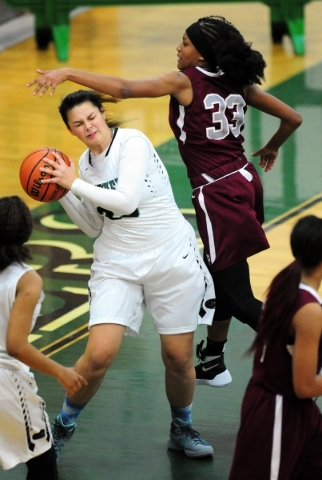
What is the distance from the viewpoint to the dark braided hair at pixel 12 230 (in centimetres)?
383

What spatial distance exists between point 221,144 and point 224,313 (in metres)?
0.83

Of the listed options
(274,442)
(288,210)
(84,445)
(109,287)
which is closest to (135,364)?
(84,445)

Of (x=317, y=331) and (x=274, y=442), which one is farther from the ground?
(x=317, y=331)

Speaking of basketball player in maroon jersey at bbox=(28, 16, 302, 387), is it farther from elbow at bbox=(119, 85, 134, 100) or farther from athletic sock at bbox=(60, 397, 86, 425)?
athletic sock at bbox=(60, 397, 86, 425)

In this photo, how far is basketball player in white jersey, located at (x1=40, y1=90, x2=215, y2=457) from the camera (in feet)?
14.6

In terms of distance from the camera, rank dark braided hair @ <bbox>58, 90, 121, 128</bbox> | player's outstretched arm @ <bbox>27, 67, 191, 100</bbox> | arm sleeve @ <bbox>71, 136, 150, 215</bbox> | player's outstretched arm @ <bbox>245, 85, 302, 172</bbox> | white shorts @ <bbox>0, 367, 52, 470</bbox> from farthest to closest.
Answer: player's outstretched arm @ <bbox>245, 85, 302, 172</bbox>, dark braided hair @ <bbox>58, 90, 121, 128</bbox>, player's outstretched arm @ <bbox>27, 67, 191, 100</bbox>, arm sleeve @ <bbox>71, 136, 150, 215</bbox>, white shorts @ <bbox>0, 367, 52, 470</bbox>

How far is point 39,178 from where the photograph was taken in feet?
14.8

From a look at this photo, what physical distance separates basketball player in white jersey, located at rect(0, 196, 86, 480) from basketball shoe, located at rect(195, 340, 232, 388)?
1405mm

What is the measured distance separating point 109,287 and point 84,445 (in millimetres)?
821

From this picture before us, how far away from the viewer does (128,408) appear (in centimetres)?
526

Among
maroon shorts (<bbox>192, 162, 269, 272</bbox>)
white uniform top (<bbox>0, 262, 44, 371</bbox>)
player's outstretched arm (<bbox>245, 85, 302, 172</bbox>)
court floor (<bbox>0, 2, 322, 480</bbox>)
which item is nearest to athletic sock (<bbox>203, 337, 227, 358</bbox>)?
court floor (<bbox>0, 2, 322, 480</bbox>)

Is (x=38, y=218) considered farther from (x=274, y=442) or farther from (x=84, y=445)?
(x=274, y=442)

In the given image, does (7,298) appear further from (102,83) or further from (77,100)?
(102,83)

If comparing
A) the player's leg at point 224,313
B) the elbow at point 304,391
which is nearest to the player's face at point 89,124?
the player's leg at point 224,313
